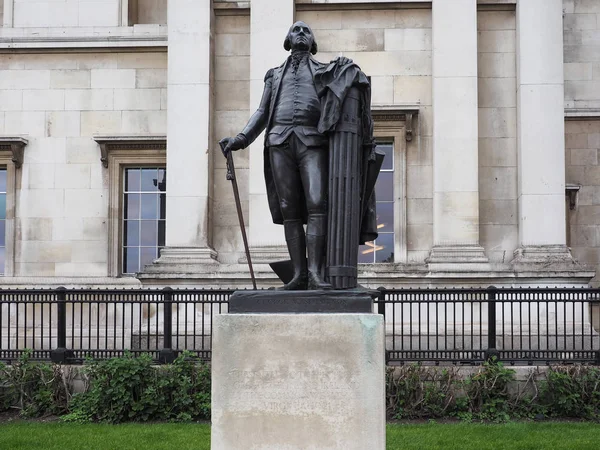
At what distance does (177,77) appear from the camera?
64.3 feet

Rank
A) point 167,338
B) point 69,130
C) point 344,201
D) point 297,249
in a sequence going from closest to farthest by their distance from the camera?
point 344,201 < point 297,249 < point 167,338 < point 69,130

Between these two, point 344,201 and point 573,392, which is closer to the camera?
point 344,201

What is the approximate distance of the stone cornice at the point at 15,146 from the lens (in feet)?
69.3

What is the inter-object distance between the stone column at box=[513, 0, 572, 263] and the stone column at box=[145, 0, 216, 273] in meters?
6.45

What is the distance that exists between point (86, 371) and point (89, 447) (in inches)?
94.9

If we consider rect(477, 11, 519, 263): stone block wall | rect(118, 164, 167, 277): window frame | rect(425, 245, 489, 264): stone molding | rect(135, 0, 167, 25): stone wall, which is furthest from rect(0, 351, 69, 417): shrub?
rect(135, 0, 167, 25): stone wall

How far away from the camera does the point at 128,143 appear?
2127 centimetres

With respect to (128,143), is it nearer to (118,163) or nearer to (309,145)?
(118,163)

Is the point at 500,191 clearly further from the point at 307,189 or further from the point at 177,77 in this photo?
the point at 307,189

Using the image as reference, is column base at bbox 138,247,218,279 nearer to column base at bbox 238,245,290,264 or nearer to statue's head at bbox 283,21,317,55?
column base at bbox 238,245,290,264

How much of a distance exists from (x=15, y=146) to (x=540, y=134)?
38.2 feet

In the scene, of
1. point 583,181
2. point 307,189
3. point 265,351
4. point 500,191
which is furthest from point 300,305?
point 583,181

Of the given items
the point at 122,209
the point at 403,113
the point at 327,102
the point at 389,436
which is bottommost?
the point at 389,436

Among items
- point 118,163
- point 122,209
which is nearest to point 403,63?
point 118,163
